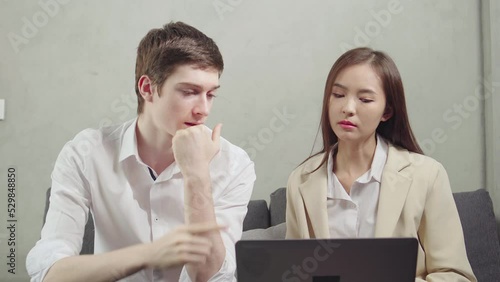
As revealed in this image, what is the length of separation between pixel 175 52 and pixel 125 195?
0.39 metres

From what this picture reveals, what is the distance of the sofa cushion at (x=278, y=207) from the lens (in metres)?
2.38

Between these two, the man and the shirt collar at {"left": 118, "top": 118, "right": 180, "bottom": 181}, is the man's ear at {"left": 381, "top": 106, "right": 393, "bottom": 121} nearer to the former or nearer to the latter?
the man

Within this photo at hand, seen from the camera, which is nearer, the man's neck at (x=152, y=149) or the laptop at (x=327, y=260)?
the laptop at (x=327, y=260)

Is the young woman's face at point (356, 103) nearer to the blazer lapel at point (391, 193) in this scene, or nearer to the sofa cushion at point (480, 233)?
the blazer lapel at point (391, 193)

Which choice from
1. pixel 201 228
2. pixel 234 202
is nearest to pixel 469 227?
pixel 234 202

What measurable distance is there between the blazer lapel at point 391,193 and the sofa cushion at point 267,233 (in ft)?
1.65

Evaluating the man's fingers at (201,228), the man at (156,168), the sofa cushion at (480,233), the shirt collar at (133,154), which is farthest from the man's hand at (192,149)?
the sofa cushion at (480,233)

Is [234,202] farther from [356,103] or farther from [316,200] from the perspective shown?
[356,103]

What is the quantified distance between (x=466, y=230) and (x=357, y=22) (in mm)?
994

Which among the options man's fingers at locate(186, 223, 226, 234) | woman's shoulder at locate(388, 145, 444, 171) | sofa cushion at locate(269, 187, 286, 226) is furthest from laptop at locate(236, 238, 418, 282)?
sofa cushion at locate(269, 187, 286, 226)

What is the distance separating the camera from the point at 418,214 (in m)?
1.73

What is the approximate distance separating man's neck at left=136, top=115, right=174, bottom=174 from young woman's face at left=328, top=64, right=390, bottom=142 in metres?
0.49

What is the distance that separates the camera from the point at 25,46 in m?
2.56

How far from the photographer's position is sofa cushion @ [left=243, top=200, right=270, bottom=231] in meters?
2.38
